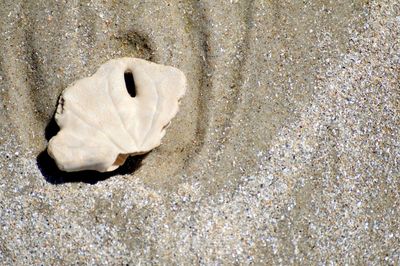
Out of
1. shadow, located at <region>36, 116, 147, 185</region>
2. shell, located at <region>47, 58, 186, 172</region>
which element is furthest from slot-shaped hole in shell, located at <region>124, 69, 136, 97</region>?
shadow, located at <region>36, 116, 147, 185</region>

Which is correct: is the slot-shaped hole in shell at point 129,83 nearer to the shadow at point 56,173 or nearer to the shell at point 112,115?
the shell at point 112,115

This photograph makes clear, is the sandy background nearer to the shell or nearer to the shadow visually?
the shadow

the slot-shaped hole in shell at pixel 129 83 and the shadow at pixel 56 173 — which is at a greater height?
the slot-shaped hole in shell at pixel 129 83

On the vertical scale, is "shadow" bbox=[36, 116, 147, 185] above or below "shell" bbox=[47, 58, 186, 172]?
below

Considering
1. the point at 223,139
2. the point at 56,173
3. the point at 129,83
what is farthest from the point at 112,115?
the point at 223,139

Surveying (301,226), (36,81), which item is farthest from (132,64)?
(301,226)

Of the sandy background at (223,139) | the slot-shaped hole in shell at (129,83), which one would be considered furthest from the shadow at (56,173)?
the slot-shaped hole in shell at (129,83)

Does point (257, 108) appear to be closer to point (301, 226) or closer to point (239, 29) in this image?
point (239, 29)
